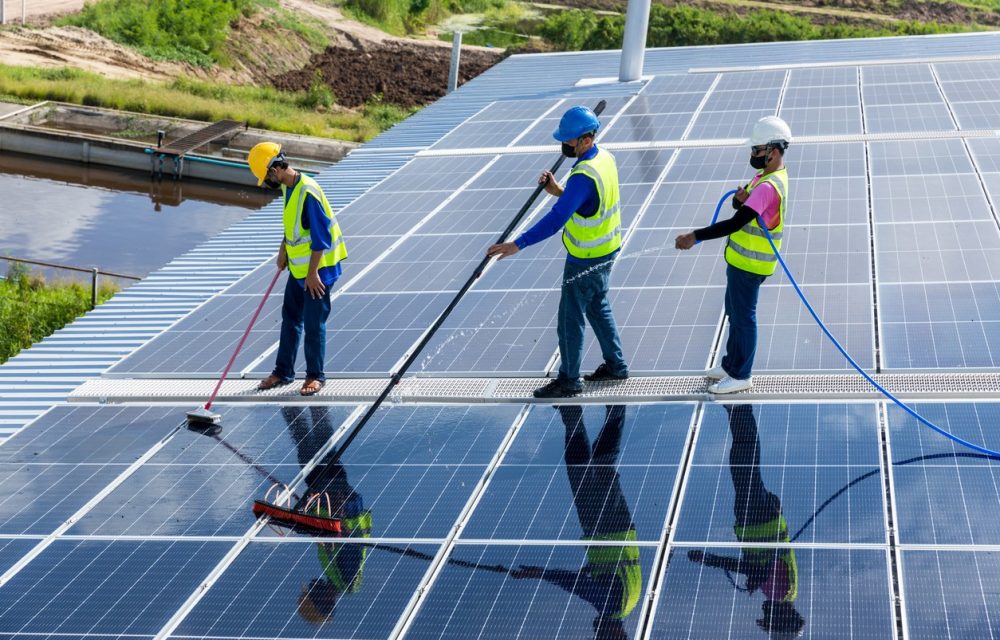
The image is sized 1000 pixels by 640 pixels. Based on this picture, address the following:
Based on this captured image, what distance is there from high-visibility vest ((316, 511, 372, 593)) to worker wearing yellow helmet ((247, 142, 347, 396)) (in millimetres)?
2475

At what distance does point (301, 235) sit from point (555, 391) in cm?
273

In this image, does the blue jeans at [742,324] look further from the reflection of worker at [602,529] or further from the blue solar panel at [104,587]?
the blue solar panel at [104,587]

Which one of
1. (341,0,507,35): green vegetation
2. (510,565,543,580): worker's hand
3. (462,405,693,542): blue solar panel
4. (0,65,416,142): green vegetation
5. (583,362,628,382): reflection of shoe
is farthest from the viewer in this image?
(341,0,507,35): green vegetation

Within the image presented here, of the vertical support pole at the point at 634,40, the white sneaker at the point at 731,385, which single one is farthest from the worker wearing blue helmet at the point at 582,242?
the vertical support pole at the point at 634,40

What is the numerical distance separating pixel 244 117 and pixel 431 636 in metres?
41.8

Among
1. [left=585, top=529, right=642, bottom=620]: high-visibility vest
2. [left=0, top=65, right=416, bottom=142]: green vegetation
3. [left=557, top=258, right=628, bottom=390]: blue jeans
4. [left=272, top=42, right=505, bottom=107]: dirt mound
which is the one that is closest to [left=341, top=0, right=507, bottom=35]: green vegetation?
[left=272, top=42, right=505, bottom=107]: dirt mound

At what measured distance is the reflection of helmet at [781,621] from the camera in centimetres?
641

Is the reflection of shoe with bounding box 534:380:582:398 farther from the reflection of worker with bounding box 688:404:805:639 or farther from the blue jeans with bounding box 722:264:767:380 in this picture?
the reflection of worker with bounding box 688:404:805:639

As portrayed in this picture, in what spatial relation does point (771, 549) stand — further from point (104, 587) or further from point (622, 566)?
point (104, 587)

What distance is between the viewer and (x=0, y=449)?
10352mm

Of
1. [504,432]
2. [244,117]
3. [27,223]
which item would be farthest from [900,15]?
[504,432]

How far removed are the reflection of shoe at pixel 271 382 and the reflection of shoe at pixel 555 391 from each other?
8.43 ft

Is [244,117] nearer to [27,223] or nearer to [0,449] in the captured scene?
[27,223]

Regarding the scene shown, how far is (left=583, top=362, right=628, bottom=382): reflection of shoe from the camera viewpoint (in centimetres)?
992
